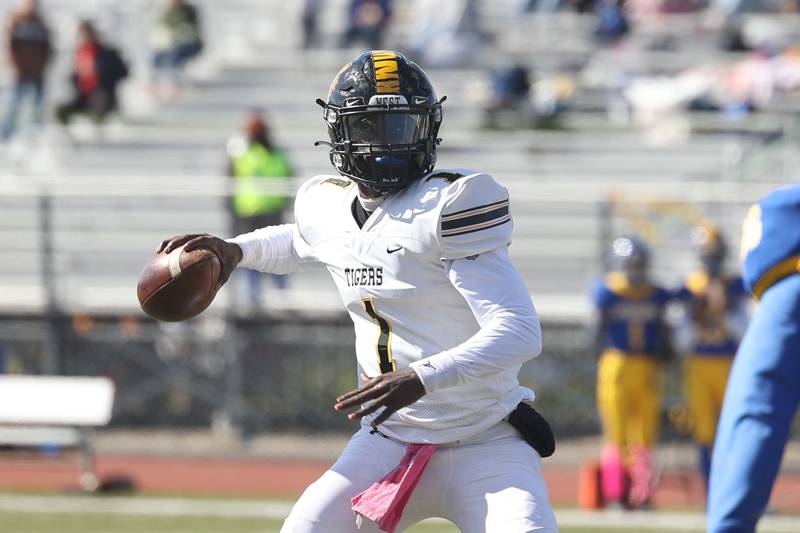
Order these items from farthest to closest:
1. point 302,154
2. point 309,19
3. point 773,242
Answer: point 309,19
point 302,154
point 773,242

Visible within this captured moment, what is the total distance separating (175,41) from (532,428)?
1105 centimetres

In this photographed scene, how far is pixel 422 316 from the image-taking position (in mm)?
3805

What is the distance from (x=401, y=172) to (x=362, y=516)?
89 cm

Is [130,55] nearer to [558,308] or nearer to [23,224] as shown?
[23,224]

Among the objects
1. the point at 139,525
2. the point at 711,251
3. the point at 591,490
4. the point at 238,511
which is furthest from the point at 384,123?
the point at 711,251

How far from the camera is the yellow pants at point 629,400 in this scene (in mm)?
9164

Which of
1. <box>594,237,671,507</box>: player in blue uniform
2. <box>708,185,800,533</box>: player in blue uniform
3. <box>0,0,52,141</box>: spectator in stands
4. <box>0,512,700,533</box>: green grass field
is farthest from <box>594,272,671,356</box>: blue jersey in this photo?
<box>0,0,52,141</box>: spectator in stands

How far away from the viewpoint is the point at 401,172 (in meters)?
3.87

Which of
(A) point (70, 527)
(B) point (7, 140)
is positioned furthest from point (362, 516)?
(B) point (7, 140)

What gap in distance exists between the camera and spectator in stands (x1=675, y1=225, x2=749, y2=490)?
29.3ft

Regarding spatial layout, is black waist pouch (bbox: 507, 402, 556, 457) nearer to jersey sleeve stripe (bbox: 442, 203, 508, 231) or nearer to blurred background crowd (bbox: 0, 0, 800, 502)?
jersey sleeve stripe (bbox: 442, 203, 508, 231)

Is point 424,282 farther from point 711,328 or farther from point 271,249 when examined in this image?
point 711,328

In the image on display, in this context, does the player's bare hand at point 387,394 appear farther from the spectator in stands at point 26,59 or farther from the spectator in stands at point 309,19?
the spectator in stands at point 309,19

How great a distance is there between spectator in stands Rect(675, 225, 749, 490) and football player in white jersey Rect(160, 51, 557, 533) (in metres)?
5.27
